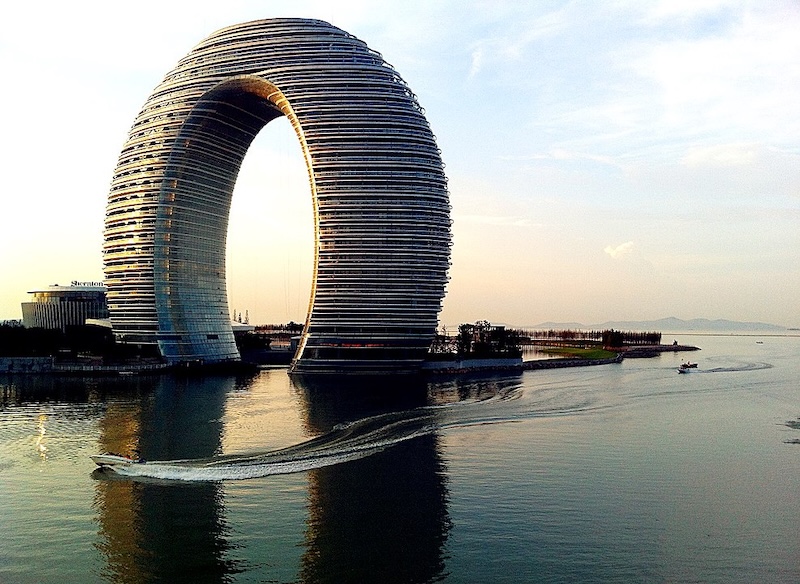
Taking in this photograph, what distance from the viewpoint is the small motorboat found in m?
44.7

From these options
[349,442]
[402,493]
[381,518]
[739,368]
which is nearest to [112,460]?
[349,442]

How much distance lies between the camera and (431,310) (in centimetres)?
12131

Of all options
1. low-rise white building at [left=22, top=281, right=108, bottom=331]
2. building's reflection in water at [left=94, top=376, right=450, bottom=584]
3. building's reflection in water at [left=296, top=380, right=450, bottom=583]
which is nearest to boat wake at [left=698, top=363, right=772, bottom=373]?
building's reflection in water at [left=94, top=376, right=450, bottom=584]

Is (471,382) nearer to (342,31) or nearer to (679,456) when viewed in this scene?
(679,456)

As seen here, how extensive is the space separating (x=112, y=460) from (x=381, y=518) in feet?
62.0

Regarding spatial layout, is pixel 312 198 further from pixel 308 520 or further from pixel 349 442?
pixel 308 520

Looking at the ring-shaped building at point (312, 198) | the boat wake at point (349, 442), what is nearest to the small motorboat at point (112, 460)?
the boat wake at point (349, 442)

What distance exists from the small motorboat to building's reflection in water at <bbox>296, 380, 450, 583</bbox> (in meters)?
11.1

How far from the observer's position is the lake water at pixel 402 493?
30.1 m

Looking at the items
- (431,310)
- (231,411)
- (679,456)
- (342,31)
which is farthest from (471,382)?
(342,31)

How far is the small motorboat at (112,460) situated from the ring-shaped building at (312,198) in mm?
68455

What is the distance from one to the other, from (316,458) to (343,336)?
69.8 meters

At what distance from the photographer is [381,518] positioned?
35781mm

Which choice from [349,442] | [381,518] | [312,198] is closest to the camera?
[381,518]
